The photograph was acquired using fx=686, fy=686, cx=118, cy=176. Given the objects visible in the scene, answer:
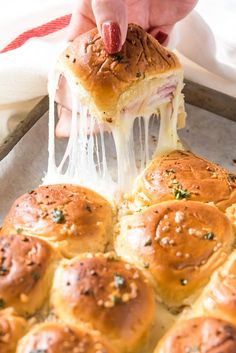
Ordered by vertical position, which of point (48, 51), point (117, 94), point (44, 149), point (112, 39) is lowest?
point (44, 149)

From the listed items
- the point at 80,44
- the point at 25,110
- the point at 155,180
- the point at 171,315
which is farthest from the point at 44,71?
the point at 171,315

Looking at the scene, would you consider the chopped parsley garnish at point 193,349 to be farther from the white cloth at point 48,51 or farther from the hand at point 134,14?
the white cloth at point 48,51

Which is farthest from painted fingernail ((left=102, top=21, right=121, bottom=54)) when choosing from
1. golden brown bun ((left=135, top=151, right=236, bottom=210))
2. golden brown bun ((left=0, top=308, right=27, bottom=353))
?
golden brown bun ((left=0, top=308, right=27, bottom=353))

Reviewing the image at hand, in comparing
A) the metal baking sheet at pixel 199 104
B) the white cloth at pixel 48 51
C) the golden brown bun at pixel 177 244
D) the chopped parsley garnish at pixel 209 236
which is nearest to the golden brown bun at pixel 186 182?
the golden brown bun at pixel 177 244

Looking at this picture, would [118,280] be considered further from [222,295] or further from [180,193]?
[180,193]

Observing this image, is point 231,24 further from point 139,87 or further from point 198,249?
point 198,249

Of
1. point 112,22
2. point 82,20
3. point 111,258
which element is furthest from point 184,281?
point 82,20

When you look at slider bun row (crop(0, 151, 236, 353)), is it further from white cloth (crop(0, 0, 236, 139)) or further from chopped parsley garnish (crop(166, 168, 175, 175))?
white cloth (crop(0, 0, 236, 139))
